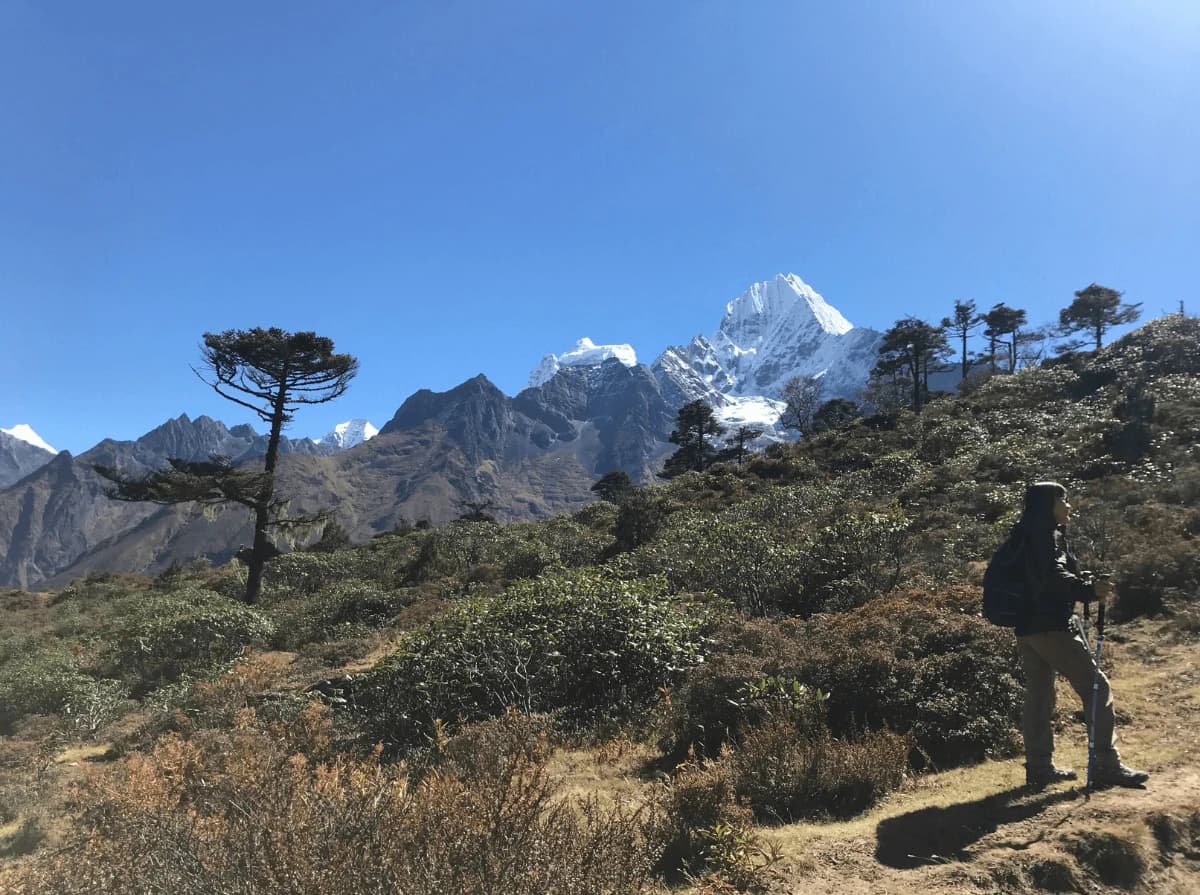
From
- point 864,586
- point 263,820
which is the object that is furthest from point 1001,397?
point 263,820

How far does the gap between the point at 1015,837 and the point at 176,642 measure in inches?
549

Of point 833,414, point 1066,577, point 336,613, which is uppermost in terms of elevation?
point 833,414

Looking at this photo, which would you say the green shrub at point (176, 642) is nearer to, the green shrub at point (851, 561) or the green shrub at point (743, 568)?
the green shrub at point (743, 568)

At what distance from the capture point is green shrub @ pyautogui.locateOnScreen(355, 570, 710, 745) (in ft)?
22.7

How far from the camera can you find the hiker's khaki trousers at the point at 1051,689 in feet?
13.0

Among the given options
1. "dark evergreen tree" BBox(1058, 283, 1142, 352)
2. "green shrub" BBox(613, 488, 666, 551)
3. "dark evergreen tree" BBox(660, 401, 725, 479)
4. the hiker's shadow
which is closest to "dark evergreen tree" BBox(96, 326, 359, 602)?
"green shrub" BBox(613, 488, 666, 551)

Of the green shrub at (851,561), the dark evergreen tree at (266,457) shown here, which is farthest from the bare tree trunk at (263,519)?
the green shrub at (851,561)

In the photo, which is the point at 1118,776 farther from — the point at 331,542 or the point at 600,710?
the point at 331,542

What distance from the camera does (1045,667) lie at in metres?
4.25

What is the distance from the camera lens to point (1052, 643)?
414 centimetres

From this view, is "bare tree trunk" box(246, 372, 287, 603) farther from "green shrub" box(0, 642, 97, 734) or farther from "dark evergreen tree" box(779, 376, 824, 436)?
"dark evergreen tree" box(779, 376, 824, 436)

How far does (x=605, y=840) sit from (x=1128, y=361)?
30.3 meters

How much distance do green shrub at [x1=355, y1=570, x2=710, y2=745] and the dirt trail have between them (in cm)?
326

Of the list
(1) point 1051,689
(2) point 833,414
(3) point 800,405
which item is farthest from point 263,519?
(3) point 800,405
